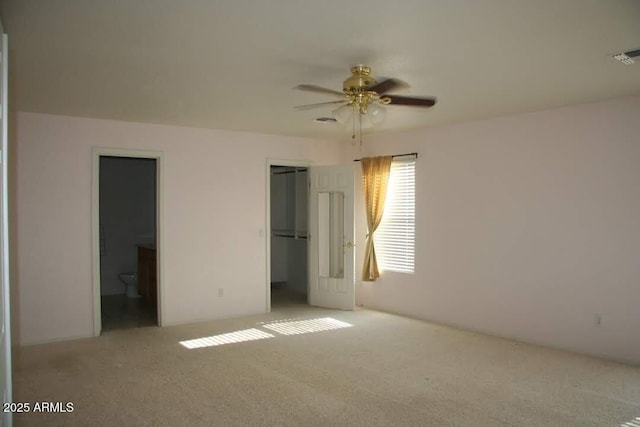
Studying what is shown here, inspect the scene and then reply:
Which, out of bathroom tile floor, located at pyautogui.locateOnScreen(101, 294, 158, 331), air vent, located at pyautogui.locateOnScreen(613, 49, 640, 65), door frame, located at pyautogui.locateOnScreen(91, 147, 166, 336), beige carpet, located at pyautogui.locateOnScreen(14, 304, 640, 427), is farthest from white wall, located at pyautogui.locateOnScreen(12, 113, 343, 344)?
air vent, located at pyautogui.locateOnScreen(613, 49, 640, 65)

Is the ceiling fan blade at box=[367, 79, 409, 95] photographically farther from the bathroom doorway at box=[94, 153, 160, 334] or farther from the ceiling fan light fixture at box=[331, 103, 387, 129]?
the bathroom doorway at box=[94, 153, 160, 334]

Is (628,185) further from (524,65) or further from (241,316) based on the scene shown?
(241,316)

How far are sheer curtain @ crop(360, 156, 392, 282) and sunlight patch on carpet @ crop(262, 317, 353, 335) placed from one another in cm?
104

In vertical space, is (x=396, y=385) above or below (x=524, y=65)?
below

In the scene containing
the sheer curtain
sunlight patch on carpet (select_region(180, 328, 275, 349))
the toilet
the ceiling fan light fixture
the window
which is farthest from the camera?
the toilet

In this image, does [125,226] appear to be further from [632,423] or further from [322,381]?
[632,423]

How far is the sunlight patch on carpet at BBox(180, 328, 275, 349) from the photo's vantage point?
504 cm

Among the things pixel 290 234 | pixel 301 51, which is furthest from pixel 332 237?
pixel 301 51

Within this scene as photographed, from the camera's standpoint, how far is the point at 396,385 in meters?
3.85

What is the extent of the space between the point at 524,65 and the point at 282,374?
3105 mm

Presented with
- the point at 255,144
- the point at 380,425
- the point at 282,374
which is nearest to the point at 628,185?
the point at 380,425

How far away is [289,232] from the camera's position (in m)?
8.60

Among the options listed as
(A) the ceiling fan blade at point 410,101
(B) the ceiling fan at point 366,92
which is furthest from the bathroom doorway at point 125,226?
(A) the ceiling fan blade at point 410,101

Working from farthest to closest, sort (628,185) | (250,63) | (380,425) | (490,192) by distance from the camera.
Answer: (490,192), (628,185), (250,63), (380,425)
